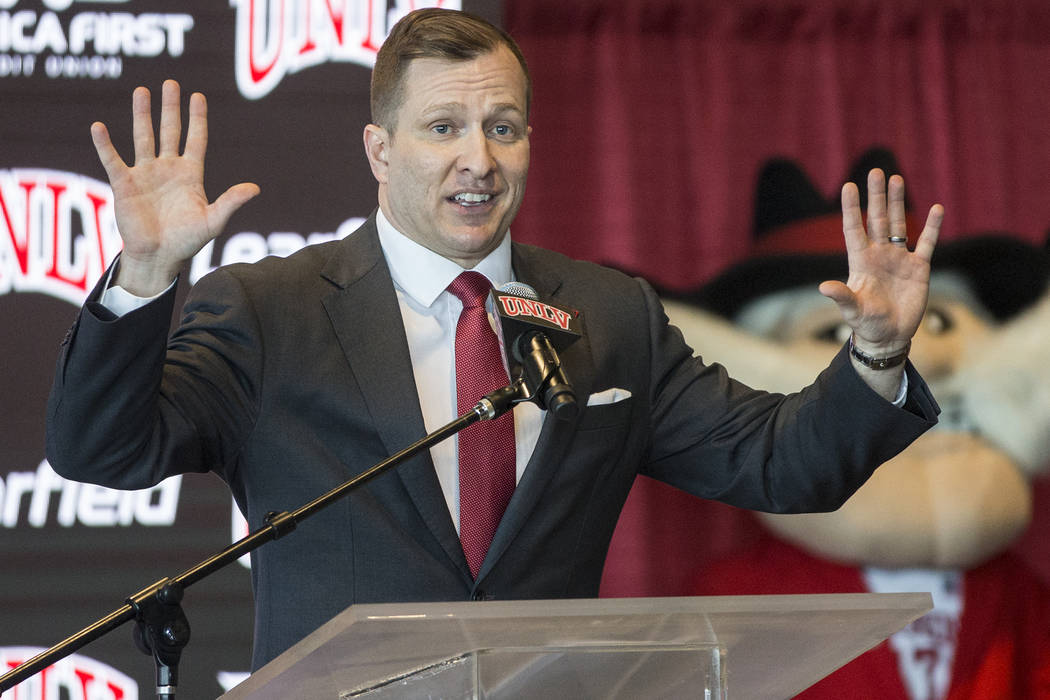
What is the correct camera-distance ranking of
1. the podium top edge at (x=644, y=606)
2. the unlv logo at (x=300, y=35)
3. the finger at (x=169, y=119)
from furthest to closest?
the unlv logo at (x=300, y=35), the finger at (x=169, y=119), the podium top edge at (x=644, y=606)

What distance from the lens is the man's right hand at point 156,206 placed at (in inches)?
63.0

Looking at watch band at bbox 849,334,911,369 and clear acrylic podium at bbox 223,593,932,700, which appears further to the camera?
watch band at bbox 849,334,911,369

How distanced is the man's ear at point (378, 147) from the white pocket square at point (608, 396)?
0.51 m

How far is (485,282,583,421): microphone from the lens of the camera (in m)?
1.47

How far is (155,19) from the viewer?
3266mm

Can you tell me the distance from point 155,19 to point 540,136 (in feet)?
3.36

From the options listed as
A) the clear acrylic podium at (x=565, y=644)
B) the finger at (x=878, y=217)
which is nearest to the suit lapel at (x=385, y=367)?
the clear acrylic podium at (x=565, y=644)

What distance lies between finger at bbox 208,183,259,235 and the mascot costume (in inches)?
75.4

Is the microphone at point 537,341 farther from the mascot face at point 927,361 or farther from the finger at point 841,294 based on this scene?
the mascot face at point 927,361

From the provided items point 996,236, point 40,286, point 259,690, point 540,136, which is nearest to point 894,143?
point 996,236

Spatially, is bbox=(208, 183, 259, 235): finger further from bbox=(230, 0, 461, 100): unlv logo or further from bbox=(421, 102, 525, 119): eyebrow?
bbox=(230, 0, 461, 100): unlv logo

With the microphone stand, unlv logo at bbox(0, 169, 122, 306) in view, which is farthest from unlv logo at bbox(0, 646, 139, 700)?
the microphone stand

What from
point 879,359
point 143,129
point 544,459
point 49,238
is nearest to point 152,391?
point 143,129

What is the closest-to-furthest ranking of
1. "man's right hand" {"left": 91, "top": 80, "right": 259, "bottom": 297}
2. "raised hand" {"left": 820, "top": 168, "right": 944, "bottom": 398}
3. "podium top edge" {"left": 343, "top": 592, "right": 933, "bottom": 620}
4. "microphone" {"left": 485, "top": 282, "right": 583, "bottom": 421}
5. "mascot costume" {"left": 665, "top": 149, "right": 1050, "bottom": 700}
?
"podium top edge" {"left": 343, "top": 592, "right": 933, "bottom": 620} < "microphone" {"left": 485, "top": 282, "right": 583, "bottom": 421} < "man's right hand" {"left": 91, "top": 80, "right": 259, "bottom": 297} < "raised hand" {"left": 820, "top": 168, "right": 944, "bottom": 398} < "mascot costume" {"left": 665, "top": 149, "right": 1050, "bottom": 700}
